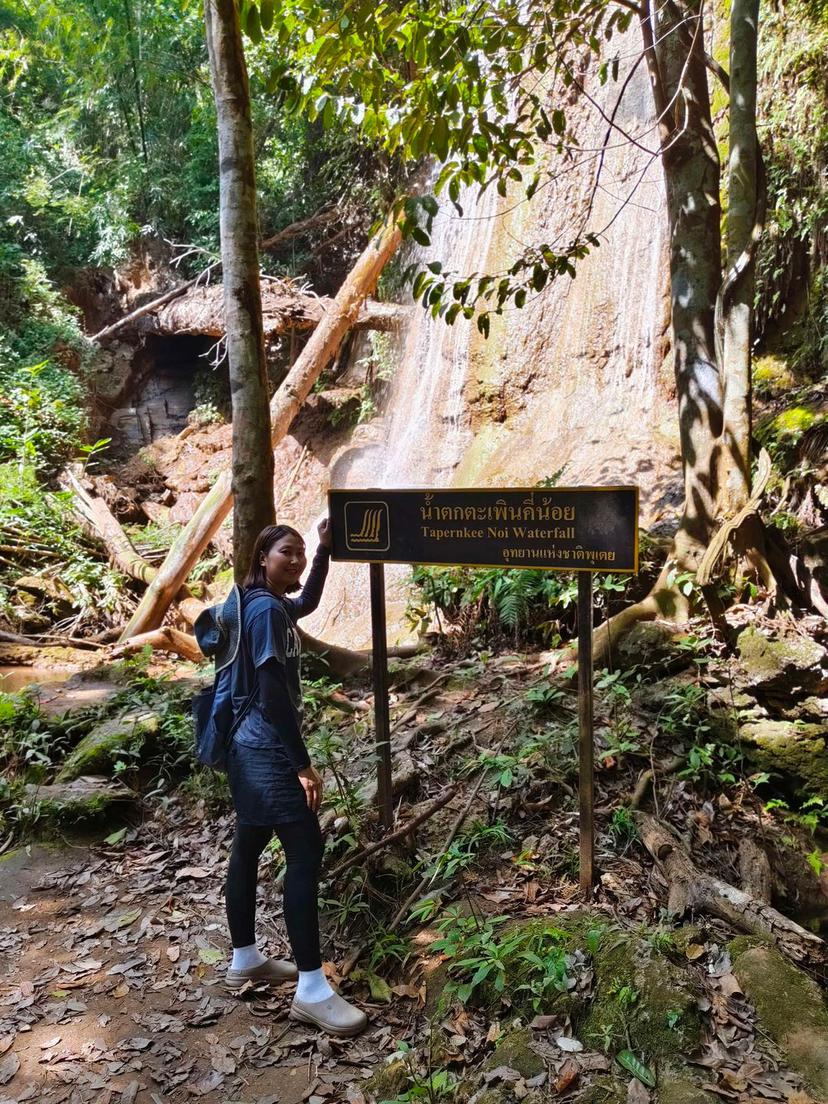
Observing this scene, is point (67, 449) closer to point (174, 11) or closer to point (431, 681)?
point (174, 11)

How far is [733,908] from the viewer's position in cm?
323

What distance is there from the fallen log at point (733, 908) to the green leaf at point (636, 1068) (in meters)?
0.82

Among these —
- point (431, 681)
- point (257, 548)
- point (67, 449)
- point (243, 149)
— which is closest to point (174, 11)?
point (67, 449)

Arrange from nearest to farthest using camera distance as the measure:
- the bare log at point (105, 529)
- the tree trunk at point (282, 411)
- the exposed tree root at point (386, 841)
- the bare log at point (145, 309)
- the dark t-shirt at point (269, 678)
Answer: the dark t-shirt at point (269, 678) → the exposed tree root at point (386, 841) → the tree trunk at point (282, 411) → the bare log at point (105, 529) → the bare log at point (145, 309)

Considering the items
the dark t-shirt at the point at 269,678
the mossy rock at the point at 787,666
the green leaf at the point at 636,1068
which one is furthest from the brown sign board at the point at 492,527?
the mossy rock at the point at 787,666

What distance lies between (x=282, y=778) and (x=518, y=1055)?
1.28 m

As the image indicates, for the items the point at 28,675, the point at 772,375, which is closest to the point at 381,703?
the point at 772,375

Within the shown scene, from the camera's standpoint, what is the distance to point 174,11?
14430 millimetres

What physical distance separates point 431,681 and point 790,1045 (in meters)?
3.78

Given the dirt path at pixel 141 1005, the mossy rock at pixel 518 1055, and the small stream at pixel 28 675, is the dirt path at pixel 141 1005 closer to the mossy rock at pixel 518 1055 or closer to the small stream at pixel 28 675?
the mossy rock at pixel 518 1055

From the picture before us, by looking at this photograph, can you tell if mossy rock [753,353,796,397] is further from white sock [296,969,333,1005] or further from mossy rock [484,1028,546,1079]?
white sock [296,969,333,1005]

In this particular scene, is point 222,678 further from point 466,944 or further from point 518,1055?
point 518,1055

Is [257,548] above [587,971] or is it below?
above

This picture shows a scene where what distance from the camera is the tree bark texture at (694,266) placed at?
5.64 meters
